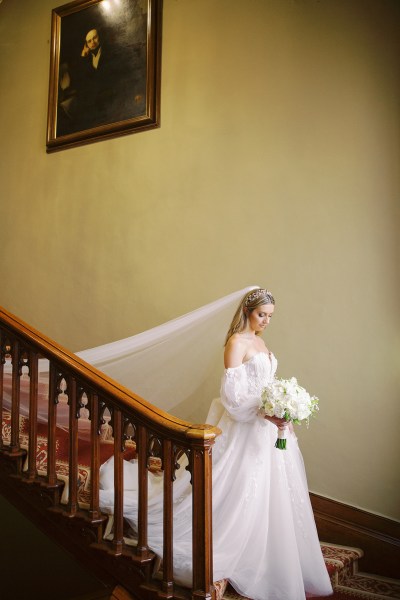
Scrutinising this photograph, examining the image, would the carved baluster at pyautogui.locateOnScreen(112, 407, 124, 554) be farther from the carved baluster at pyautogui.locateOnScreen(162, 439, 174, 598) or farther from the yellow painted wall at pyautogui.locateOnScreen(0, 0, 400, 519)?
the yellow painted wall at pyautogui.locateOnScreen(0, 0, 400, 519)

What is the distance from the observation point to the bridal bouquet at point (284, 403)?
304 cm

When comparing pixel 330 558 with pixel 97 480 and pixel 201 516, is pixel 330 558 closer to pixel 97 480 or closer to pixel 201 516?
pixel 201 516

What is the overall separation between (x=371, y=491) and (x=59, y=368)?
248 cm

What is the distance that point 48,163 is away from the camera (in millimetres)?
6277

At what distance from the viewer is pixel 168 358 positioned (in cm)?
389

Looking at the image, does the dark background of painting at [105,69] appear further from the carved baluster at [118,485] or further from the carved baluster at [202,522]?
the carved baluster at [202,522]

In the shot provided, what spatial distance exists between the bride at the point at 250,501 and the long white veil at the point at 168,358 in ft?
1.25

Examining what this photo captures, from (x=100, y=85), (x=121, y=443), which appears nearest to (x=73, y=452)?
(x=121, y=443)

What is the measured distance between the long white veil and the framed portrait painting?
2506 mm

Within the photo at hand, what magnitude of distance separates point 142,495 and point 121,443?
29 cm

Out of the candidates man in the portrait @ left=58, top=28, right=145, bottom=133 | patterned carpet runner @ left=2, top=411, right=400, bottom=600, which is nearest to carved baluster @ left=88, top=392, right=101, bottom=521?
patterned carpet runner @ left=2, top=411, right=400, bottom=600

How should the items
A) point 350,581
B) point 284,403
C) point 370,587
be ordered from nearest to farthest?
point 284,403 → point 370,587 → point 350,581

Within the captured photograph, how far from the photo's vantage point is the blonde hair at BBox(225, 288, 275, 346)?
359 cm

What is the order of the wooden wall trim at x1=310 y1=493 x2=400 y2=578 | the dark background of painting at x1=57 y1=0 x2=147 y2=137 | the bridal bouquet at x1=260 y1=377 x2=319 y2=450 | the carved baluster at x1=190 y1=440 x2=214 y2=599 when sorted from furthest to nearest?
the dark background of painting at x1=57 y1=0 x2=147 y2=137 → the wooden wall trim at x1=310 y1=493 x2=400 y2=578 → the bridal bouquet at x1=260 y1=377 x2=319 y2=450 → the carved baluster at x1=190 y1=440 x2=214 y2=599
